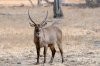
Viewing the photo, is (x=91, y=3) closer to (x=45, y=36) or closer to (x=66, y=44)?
(x=66, y=44)

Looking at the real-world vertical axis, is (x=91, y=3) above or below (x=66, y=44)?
below

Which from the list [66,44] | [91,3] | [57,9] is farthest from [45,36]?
[91,3]

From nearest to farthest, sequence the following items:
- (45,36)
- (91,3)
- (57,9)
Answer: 1. (45,36)
2. (57,9)
3. (91,3)

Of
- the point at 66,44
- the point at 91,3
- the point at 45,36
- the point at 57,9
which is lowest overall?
the point at 91,3

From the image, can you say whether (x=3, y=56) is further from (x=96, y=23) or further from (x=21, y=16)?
(x=21, y=16)

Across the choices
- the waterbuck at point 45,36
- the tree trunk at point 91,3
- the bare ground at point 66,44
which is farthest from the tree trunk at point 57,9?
the waterbuck at point 45,36

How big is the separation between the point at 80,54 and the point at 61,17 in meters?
15.5

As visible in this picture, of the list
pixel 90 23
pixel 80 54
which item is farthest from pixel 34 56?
pixel 90 23

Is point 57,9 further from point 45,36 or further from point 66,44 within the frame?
point 45,36

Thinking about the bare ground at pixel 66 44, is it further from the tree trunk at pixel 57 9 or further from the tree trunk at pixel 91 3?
the tree trunk at pixel 91 3

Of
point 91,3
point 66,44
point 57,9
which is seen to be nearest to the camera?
point 66,44

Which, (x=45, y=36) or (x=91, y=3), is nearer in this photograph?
(x=45, y=36)

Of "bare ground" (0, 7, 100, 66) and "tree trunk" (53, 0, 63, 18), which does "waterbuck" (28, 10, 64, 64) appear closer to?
"bare ground" (0, 7, 100, 66)

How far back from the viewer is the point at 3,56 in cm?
1505
